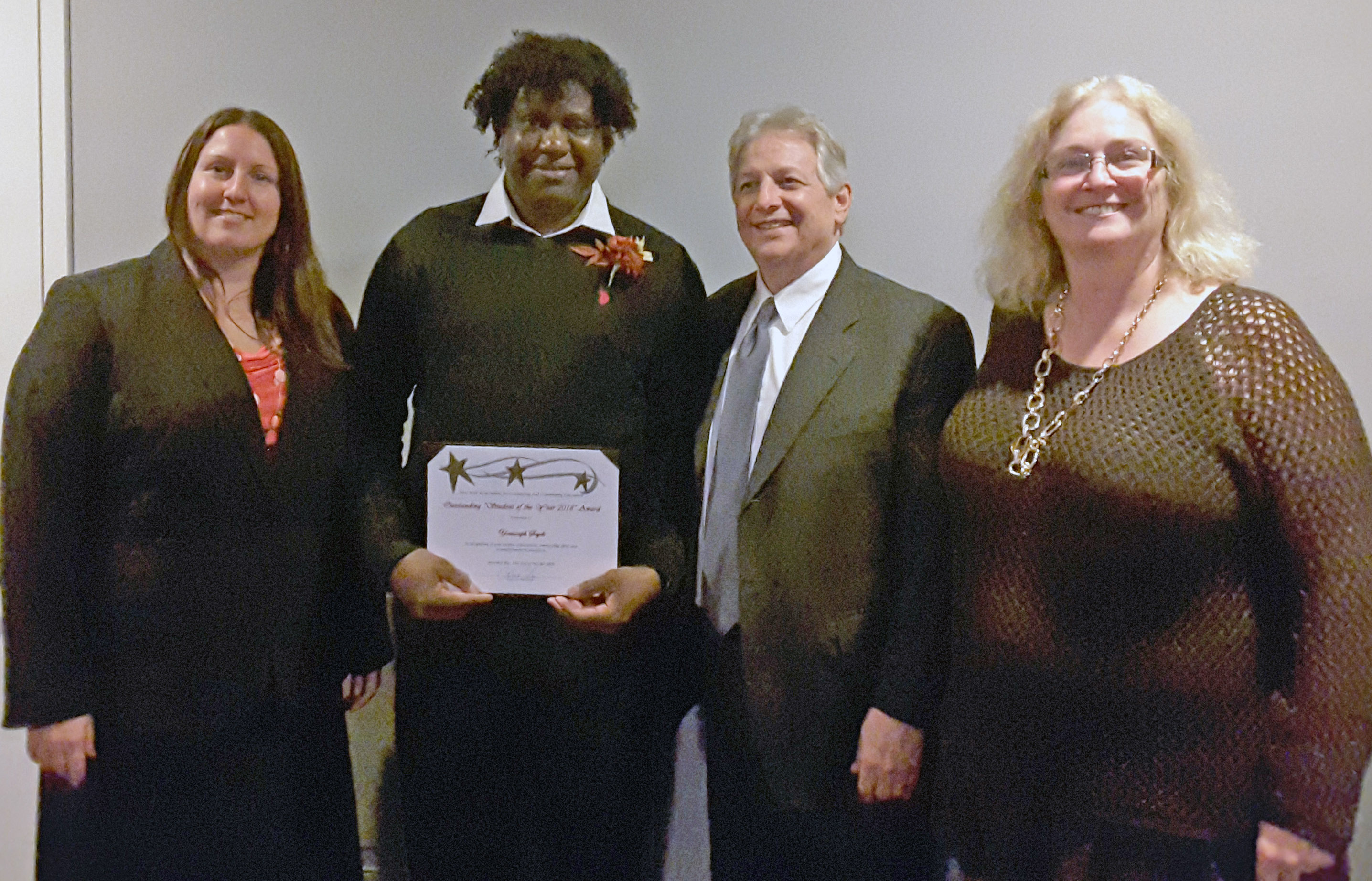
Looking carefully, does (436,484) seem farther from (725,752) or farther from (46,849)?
(46,849)

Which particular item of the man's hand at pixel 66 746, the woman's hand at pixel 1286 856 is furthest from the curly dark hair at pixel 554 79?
the woman's hand at pixel 1286 856

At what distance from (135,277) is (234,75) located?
62cm

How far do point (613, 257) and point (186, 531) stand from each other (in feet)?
3.09

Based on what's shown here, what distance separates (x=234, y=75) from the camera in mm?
2137

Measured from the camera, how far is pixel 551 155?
6.02ft

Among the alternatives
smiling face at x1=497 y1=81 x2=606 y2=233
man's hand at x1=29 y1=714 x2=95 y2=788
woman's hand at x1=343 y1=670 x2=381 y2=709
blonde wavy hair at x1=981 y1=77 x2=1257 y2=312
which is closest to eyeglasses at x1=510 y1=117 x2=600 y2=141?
smiling face at x1=497 y1=81 x2=606 y2=233

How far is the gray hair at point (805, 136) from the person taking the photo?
1740 millimetres

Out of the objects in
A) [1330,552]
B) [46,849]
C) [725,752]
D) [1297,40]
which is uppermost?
[1297,40]

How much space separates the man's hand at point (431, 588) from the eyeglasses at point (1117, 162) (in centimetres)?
126

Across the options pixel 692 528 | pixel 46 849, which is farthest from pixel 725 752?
pixel 46 849

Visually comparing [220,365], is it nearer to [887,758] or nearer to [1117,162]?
[887,758]

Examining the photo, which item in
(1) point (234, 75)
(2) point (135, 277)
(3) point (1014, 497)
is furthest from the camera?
(1) point (234, 75)

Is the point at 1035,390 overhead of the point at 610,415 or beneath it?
overhead

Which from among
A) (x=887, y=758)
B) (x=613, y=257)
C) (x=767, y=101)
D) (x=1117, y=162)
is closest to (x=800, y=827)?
(x=887, y=758)
